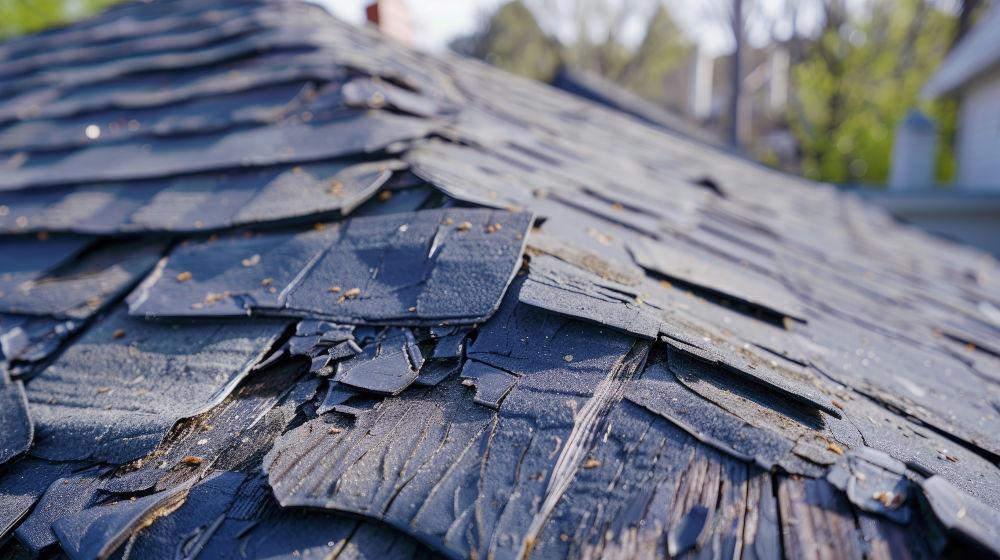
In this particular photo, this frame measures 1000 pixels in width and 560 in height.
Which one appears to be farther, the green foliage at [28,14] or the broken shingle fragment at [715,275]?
the green foliage at [28,14]

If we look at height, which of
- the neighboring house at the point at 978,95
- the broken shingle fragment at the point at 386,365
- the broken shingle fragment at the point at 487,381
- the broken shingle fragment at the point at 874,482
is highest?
the broken shingle fragment at the point at 487,381

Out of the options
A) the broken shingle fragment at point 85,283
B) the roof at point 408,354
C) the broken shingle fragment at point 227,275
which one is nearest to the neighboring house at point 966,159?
the roof at point 408,354

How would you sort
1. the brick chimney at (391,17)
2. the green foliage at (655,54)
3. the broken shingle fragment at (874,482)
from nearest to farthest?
the broken shingle fragment at (874,482), the brick chimney at (391,17), the green foliage at (655,54)

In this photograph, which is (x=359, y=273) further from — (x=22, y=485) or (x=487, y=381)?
(x=22, y=485)

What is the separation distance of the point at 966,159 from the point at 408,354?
1660 centimetres

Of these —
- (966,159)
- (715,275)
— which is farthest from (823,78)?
(715,275)

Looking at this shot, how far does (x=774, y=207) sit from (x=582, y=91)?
532cm

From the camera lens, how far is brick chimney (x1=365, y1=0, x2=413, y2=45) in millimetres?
5176

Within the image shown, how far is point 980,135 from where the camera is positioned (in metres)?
12.4

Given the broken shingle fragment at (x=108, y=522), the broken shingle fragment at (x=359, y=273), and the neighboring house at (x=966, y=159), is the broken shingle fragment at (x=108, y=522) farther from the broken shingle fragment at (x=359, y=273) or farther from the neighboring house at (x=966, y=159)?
the neighboring house at (x=966, y=159)

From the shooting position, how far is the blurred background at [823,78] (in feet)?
35.2

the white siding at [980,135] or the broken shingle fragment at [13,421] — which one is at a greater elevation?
the broken shingle fragment at [13,421]

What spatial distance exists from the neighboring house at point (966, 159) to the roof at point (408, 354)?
31.4ft

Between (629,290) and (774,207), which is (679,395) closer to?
(629,290)
